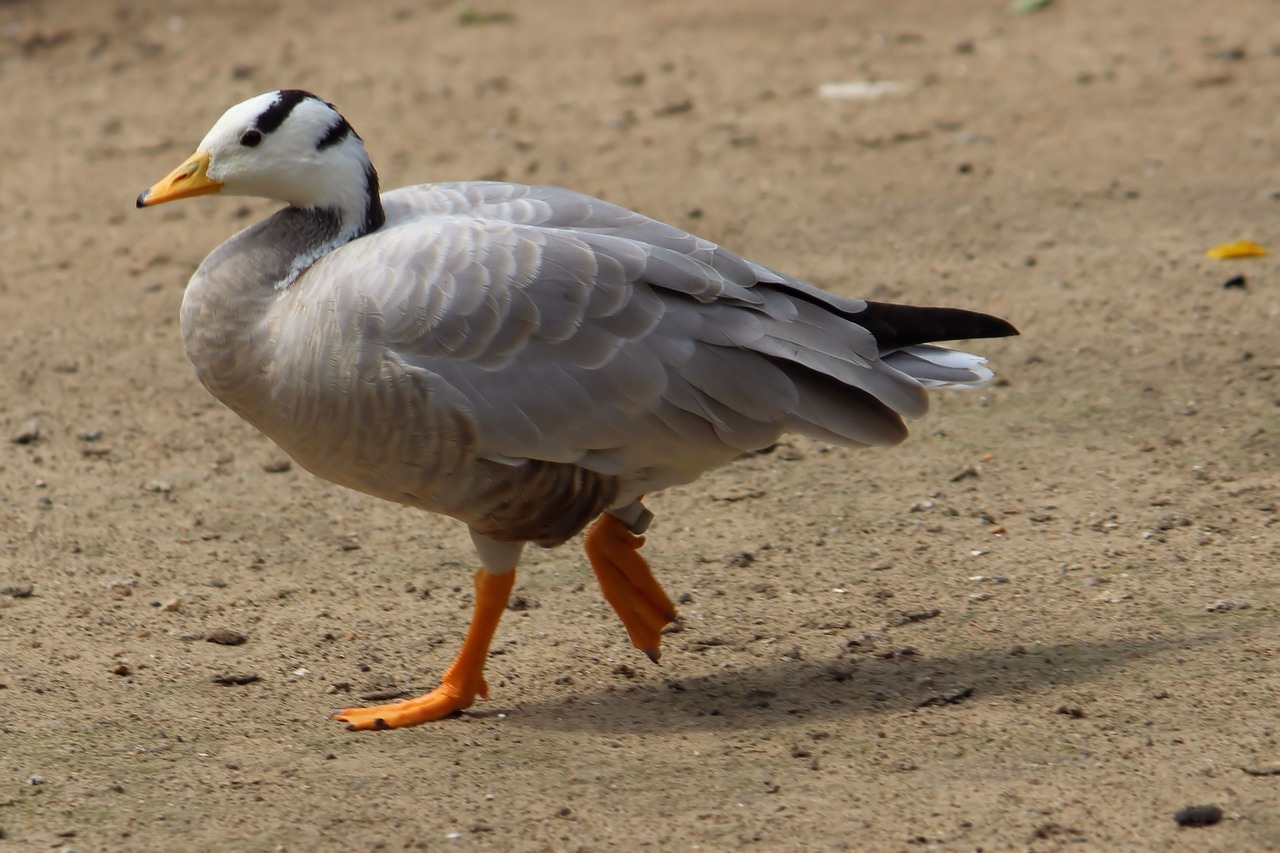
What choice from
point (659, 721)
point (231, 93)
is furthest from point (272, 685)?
point (231, 93)

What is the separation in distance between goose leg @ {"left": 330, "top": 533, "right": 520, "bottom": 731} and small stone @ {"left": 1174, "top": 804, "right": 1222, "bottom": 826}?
6.94 feet

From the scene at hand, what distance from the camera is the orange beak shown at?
476 centimetres

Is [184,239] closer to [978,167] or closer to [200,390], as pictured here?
[200,390]

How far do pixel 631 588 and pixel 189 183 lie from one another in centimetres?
195

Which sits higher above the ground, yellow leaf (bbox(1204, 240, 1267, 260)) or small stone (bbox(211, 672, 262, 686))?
yellow leaf (bbox(1204, 240, 1267, 260))

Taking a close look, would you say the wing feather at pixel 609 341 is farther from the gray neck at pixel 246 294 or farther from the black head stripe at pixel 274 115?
the black head stripe at pixel 274 115

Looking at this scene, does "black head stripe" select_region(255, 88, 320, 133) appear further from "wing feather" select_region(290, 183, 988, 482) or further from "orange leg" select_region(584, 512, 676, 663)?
"orange leg" select_region(584, 512, 676, 663)

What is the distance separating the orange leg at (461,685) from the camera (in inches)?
183

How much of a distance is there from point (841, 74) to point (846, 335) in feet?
21.2

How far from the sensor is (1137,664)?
458cm

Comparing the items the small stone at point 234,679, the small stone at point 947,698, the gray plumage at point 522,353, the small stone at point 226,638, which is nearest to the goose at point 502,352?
the gray plumage at point 522,353

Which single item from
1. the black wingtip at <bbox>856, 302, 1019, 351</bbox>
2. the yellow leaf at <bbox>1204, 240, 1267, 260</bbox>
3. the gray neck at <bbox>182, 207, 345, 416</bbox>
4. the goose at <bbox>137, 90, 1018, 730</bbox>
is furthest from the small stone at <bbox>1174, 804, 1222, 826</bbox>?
the yellow leaf at <bbox>1204, 240, 1267, 260</bbox>

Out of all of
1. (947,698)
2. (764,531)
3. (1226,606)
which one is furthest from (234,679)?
(1226,606)

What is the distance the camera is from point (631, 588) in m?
4.94
